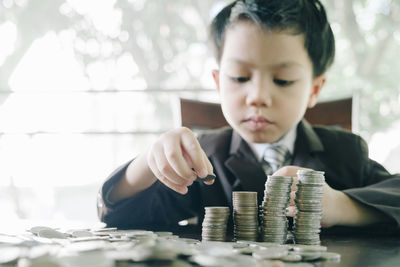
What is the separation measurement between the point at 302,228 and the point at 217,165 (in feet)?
1.63

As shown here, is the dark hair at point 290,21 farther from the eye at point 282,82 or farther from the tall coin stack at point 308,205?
the tall coin stack at point 308,205

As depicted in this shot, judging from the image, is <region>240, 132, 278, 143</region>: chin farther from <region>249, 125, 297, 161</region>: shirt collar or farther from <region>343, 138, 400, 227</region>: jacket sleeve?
<region>343, 138, 400, 227</region>: jacket sleeve

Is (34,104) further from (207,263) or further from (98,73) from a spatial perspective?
(207,263)

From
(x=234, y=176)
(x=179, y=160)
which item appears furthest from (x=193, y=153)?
(x=234, y=176)

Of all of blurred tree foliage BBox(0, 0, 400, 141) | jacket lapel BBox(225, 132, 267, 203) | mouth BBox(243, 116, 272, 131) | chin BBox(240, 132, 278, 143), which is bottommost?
jacket lapel BBox(225, 132, 267, 203)

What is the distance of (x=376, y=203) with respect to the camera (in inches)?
31.0

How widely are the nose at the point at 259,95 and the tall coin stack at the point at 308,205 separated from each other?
316 millimetres

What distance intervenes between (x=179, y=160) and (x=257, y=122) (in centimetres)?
32

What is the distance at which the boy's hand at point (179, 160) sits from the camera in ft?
2.22

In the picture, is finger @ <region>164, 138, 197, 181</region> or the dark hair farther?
the dark hair

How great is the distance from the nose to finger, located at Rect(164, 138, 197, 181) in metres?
0.28

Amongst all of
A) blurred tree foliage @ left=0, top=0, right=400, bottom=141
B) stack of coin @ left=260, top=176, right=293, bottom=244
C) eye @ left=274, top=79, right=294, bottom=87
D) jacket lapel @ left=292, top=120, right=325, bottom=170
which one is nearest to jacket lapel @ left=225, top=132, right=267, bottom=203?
jacket lapel @ left=292, top=120, right=325, bottom=170

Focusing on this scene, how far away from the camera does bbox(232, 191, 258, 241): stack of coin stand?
63 centimetres

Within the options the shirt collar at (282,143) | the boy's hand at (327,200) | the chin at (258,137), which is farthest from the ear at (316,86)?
the boy's hand at (327,200)
